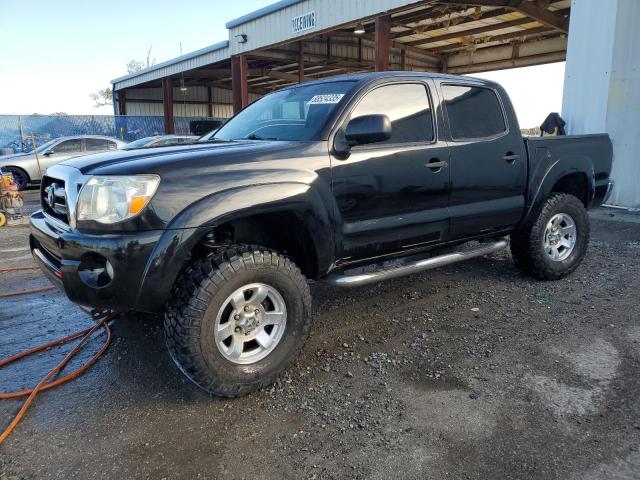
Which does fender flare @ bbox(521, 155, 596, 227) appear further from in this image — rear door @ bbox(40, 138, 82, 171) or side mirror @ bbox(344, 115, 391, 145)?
rear door @ bbox(40, 138, 82, 171)

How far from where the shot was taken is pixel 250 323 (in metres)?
2.83

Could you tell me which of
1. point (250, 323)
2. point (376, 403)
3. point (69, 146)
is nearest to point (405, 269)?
point (376, 403)

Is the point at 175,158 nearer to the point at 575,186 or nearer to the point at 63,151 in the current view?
the point at 575,186

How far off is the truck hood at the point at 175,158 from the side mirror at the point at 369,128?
1.19ft

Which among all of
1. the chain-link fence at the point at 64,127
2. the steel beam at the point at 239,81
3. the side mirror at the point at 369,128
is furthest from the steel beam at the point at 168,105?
the side mirror at the point at 369,128

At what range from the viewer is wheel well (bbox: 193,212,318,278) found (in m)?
2.96

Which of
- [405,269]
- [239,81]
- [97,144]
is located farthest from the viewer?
[239,81]

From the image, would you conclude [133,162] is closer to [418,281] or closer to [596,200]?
[418,281]

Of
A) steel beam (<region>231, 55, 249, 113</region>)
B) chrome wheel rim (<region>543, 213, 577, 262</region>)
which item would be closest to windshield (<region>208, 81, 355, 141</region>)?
chrome wheel rim (<region>543, 213, 577, 262</region>)

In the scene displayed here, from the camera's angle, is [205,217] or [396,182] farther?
[396,182]

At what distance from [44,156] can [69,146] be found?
30.0 inches

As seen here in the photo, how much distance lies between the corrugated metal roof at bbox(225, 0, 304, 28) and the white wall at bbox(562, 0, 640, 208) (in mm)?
8159

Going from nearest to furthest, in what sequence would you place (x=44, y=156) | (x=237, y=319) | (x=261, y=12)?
1. (x=237, y=319)
2. (x=44, y=156)
3. (x=261, y=12)

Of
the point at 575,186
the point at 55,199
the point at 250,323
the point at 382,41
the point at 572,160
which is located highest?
the point at 382,41
